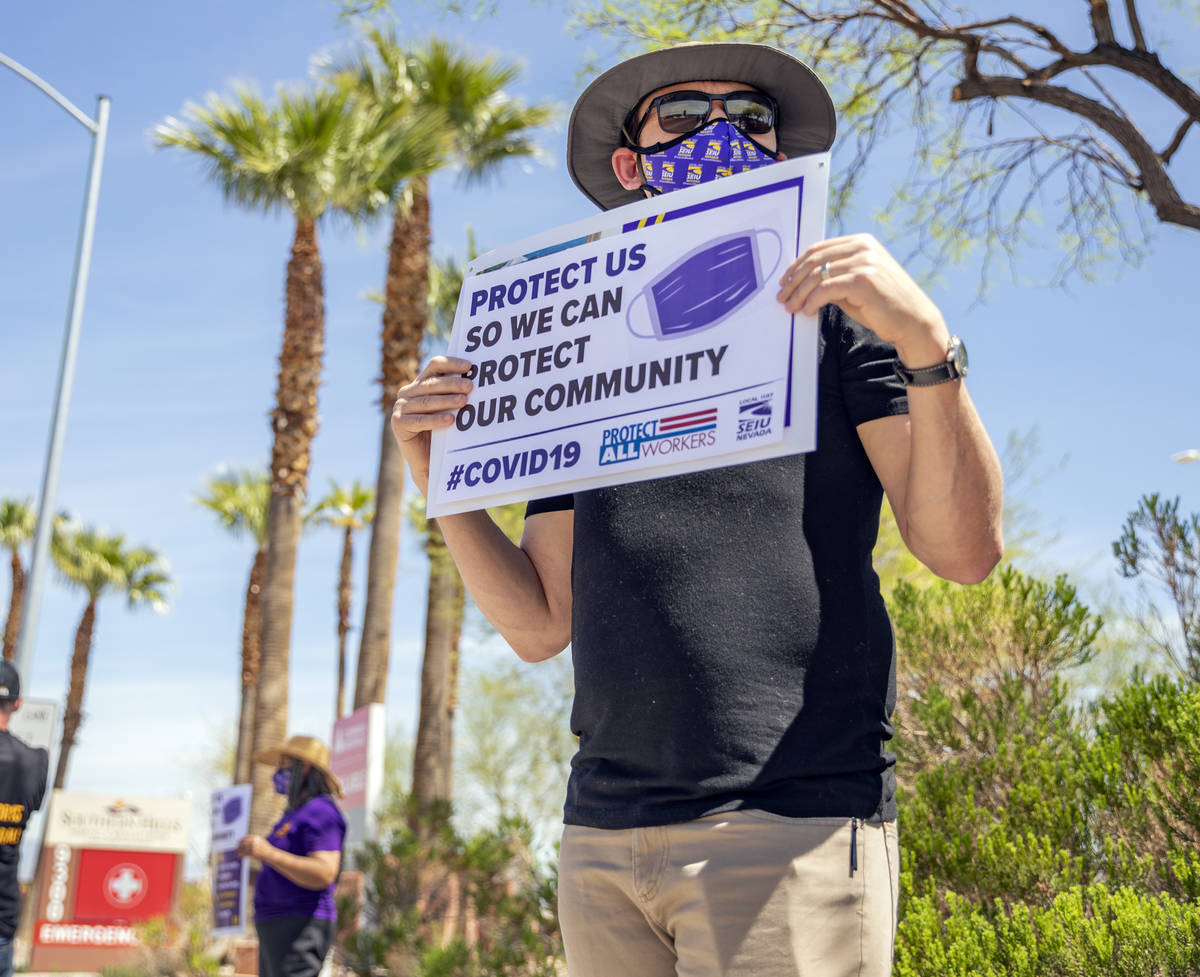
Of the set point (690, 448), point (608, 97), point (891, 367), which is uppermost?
point (608, 97)

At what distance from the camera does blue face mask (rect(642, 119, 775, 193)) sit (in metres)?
2.27

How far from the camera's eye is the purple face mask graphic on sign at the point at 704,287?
192 centimetres

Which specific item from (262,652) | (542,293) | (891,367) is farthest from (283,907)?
(262,652)

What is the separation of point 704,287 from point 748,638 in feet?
1.95

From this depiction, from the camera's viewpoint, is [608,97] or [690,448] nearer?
[690,448]

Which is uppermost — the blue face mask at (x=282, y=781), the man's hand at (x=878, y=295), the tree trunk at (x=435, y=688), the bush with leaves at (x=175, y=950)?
the tree trunk at (x=435, y=688)

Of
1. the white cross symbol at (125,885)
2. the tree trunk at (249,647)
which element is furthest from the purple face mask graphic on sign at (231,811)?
the tree trunk at (249,647)

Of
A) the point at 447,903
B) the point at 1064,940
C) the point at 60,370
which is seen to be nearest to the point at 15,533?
the point at 60,370

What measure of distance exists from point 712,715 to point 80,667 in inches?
1482

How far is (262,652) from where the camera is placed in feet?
55.0

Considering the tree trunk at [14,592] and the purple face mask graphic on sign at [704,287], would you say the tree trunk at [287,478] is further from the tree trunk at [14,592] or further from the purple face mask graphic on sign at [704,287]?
the tree trunk at [14,592]

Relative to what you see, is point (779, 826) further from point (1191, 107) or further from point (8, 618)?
point (8, 618)

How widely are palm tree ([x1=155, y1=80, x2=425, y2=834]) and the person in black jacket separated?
10.7 m

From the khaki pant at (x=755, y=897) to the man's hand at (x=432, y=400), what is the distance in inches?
33.2
